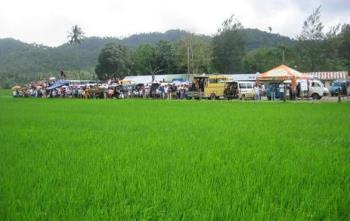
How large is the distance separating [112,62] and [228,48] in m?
22.7

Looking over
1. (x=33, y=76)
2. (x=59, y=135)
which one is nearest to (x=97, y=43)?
(x=33, y=76)

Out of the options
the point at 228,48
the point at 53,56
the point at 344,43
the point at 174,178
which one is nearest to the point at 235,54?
the point at 228,48

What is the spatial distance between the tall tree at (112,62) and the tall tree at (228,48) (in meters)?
19.4

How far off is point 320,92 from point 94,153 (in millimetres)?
28051

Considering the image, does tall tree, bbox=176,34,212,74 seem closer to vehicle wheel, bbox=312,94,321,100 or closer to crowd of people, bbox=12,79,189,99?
crowd of people, bbox=12,79,189,99

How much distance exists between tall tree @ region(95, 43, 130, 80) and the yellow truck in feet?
156

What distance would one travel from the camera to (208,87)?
3462 cm

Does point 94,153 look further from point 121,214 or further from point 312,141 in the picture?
Result: point 312,141

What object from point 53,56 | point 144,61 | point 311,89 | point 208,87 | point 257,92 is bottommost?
point 257,92

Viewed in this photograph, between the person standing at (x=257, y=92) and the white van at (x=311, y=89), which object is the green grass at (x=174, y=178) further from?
the person standing at (x=257, y=92)

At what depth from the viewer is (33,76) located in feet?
309

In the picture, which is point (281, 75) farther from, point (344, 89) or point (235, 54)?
point (235, 54)

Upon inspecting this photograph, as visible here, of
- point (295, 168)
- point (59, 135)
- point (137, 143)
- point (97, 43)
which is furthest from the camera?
point (97, 43)

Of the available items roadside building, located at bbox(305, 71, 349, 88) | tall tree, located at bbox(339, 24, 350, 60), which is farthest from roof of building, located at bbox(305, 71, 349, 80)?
tall tree, located at bbox(339, 24, 350, 60)
